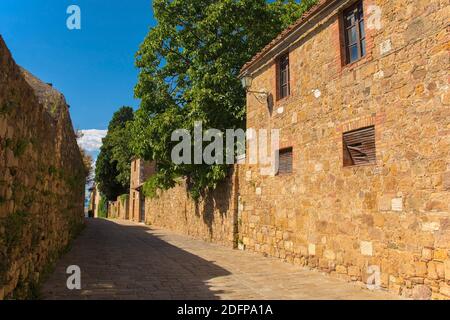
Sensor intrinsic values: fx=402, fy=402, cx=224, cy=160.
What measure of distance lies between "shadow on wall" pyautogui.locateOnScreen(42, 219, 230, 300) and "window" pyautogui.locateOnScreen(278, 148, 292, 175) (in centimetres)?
296

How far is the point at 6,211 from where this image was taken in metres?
4.38

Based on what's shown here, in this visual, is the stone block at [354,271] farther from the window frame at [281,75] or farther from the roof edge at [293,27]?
the roof edge at [293,27]

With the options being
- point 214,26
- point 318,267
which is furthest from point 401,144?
point 214,26

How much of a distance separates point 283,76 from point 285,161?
7.74 ft

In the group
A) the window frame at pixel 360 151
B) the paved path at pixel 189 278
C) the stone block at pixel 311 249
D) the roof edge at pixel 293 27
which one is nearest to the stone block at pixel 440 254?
the paved path at pixel 189 278

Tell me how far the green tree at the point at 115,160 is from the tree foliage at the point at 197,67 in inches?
927

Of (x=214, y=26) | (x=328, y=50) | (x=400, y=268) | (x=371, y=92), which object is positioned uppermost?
(x=214, y=26)

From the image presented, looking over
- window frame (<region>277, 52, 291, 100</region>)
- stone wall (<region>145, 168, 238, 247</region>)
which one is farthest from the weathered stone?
stone wall (<region>145, 168, 238, 247</region>)

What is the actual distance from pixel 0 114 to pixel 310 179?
6.60m

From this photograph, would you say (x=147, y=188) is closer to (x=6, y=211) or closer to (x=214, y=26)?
(x=214, y=26)

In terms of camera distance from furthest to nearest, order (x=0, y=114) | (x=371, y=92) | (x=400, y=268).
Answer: (x=371, y=92) < (x=400, y=268) < (x=0, y=114)

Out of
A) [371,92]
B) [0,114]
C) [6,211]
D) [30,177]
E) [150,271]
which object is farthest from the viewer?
[150,271]

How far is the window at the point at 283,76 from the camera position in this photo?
10.7 meters

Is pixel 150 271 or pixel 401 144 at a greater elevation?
pixel 401 144
